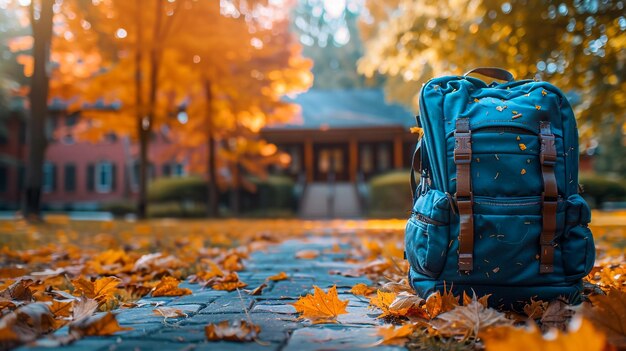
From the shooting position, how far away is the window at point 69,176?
34.7 metres

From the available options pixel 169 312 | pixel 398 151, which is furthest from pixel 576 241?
pixel 398 151

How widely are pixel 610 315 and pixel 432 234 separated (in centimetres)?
70

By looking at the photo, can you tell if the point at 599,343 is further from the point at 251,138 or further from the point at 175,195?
the point at 175,195

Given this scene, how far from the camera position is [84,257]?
433cm

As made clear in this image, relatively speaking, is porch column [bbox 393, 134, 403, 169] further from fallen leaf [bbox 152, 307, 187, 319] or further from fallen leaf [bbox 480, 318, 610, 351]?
fallen leaf [bbox 480, 318, 610, 351]

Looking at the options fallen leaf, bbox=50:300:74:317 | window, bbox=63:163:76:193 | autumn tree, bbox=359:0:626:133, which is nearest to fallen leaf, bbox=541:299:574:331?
fallen leaf, bbox=50:300:74:317

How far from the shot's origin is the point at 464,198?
210cm

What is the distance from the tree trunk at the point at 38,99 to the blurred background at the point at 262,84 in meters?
0.03

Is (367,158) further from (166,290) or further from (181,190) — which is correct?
(166,290)

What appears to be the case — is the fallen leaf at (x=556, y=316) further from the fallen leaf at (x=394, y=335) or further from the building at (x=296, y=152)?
the building at (x=296, y=152)

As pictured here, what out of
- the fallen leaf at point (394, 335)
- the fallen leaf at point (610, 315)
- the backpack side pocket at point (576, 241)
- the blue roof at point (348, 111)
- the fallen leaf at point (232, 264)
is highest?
the blue roof at point (348, 111)

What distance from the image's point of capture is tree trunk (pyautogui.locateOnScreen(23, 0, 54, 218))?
10.0 metres

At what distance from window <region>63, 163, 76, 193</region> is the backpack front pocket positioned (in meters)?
35.9

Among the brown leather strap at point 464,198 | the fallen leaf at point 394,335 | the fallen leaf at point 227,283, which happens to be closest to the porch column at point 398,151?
the fallen leaf at point 227,283
